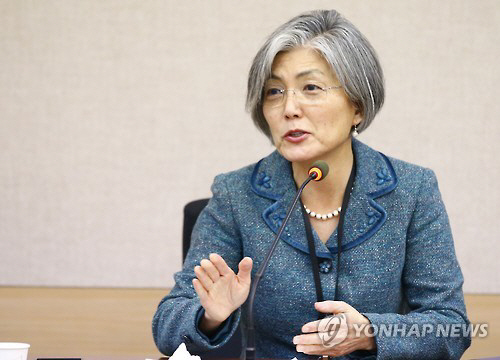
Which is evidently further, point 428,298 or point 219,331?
point 428,298

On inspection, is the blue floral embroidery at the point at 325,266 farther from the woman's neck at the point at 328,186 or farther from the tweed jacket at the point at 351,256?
the woman's neck at the point at 328,186

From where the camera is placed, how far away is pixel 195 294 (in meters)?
1.89

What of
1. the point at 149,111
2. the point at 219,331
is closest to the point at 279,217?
the point at 219,331

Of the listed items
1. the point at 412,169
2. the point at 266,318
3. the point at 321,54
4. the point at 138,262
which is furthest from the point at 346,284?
the point at 138,262

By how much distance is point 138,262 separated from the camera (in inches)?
144

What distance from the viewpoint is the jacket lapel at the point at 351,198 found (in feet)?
6.35

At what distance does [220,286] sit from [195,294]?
283mm

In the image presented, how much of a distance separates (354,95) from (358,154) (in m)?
0.19

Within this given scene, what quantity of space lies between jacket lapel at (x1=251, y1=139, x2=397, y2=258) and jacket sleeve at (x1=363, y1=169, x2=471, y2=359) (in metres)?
0.09

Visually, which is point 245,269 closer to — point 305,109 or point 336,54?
point 305,109

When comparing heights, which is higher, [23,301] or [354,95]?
[354,95]

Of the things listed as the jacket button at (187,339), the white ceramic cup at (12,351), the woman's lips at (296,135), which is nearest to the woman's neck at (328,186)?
the woman's lips at (296,135)

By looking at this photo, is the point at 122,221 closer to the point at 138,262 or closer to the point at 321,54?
the point at 138,262

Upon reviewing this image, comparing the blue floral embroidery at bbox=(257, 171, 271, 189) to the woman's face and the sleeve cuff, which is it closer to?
the woman's face
